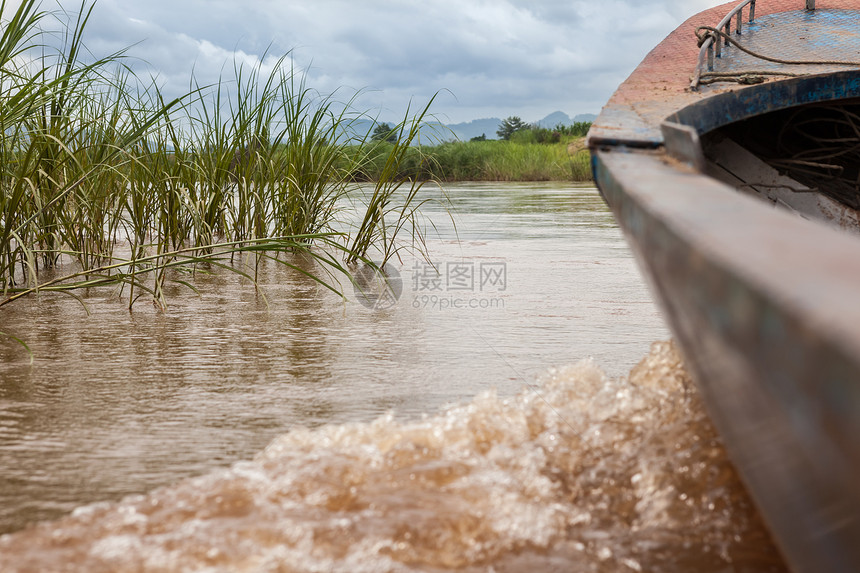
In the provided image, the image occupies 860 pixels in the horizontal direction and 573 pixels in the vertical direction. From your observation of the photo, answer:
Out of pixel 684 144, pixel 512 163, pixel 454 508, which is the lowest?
pixel 454 508

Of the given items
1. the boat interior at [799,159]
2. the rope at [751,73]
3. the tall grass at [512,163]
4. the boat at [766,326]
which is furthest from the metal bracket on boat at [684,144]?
the tall grass at [512,163]

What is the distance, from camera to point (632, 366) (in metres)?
2.00

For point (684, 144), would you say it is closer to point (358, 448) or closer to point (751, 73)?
point (358, 448)

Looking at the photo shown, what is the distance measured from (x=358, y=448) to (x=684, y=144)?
0.73 meters

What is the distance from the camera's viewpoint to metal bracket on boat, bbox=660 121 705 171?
1.20 m

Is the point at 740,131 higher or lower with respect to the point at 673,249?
higher

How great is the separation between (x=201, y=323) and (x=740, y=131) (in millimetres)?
2145

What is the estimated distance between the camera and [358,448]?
132cm

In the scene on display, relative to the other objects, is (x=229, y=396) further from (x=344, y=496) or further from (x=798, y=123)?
(x=798, y=123)

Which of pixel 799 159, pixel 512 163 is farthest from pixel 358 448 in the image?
pixel 512 163

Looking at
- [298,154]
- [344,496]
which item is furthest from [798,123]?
[344,496]

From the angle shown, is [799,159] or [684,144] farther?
[799,159]

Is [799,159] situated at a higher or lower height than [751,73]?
lower

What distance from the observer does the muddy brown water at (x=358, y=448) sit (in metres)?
0.98
